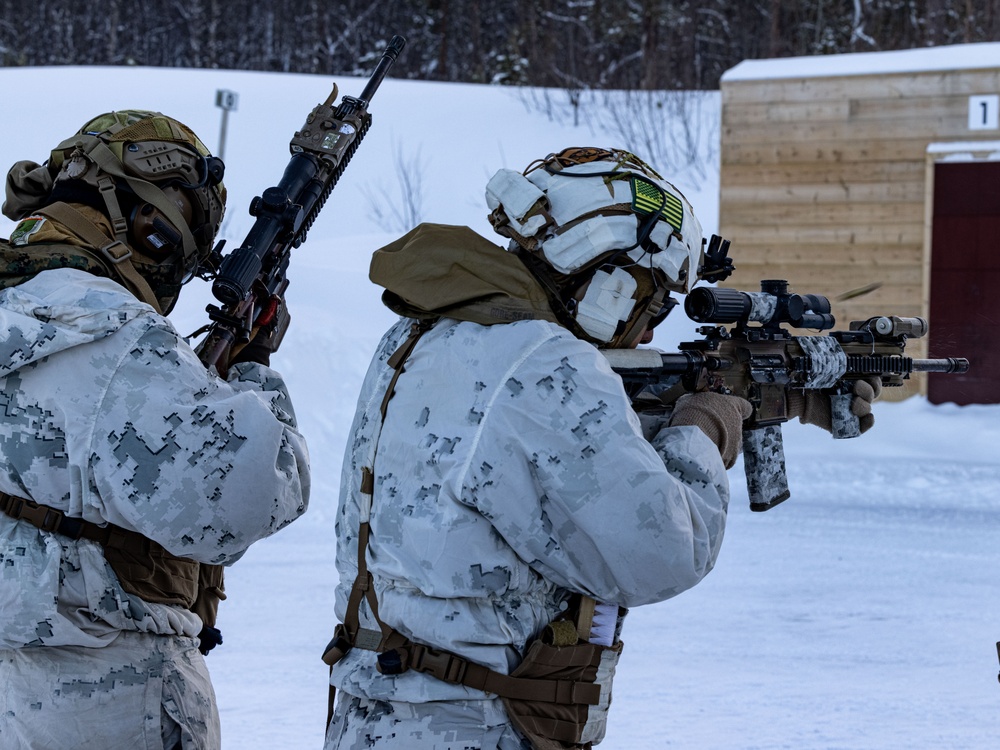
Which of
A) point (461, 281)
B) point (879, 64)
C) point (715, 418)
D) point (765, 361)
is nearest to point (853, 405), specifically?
point (765, 361)

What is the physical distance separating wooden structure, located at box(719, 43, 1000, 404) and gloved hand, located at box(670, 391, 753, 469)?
9.07 metres

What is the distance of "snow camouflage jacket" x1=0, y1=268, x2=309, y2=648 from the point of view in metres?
2.33

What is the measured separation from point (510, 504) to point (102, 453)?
2.87 ft

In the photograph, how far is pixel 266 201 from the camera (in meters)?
3.15

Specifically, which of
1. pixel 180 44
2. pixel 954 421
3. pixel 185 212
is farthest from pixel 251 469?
pixel 180 44

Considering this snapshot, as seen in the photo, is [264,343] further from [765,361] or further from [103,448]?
[765,361]

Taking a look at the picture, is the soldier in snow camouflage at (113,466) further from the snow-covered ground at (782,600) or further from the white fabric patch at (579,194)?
the snow-covered ground at (782,600)

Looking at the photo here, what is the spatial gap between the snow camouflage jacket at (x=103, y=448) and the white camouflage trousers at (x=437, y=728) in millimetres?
552

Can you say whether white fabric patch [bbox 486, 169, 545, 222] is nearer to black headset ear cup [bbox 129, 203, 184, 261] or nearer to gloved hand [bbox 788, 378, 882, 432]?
black headset ear cup [bbox 129, 203, 184, 261]

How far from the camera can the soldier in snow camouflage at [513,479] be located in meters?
1.98

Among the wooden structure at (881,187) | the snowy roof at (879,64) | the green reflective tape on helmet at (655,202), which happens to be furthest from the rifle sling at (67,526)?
the snowy roof at (879,64)

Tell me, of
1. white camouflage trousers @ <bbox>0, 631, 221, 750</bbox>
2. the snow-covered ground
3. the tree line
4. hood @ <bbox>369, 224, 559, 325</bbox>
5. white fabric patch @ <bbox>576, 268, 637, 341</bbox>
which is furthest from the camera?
the tree line

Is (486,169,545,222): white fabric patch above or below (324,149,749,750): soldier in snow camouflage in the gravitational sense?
above

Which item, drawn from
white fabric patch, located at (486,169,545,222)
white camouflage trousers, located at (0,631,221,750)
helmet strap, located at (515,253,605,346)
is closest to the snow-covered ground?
white camouflage trousers, located at (0,631,221,750)
